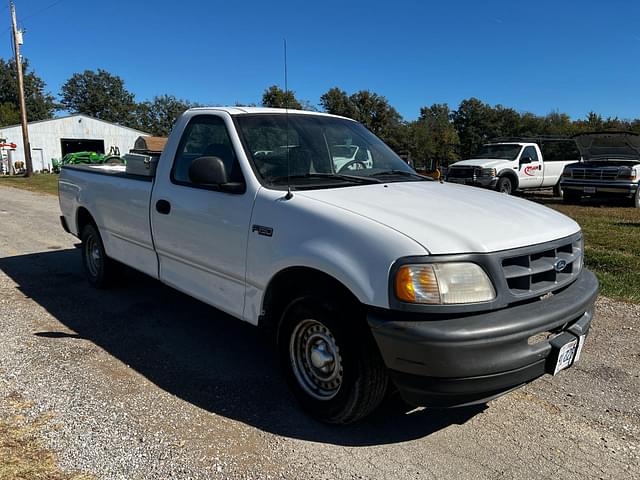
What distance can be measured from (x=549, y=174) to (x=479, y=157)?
106 inches

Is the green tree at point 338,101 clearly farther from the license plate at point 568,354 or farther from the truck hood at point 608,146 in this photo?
the license plate at point 568,354

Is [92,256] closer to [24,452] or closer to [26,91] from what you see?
[24,452]

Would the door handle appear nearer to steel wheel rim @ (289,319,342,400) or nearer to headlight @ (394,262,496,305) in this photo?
steel wheel rim @ (289,319,342,400)

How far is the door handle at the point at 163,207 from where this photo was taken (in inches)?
166

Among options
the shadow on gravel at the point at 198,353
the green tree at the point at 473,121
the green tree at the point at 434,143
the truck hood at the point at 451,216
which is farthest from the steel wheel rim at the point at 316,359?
the green tree at the point at 473,121

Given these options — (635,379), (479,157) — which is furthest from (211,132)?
(479,157)

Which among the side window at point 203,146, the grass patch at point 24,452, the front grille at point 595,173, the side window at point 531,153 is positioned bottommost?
the grass patch at point 24,452

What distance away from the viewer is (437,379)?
2.56m

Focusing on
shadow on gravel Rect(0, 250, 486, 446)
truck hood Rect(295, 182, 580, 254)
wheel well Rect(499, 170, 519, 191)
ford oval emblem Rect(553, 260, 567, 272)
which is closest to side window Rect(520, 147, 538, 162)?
wheel well Rect(499, 170, 519, 191)

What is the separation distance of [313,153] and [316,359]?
159 cm

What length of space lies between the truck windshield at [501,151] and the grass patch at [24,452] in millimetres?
17237

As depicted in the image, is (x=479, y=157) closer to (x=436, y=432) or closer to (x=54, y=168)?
(x=436, y=432)

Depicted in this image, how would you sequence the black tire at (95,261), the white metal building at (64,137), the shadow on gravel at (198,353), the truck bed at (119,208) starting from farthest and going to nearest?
the white metal building at (64,137) → the black tire at (95,261) → the truck bed at (119,208) → the shadow on gravel at (198,353)

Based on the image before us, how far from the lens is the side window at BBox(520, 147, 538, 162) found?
1808 centimetres
